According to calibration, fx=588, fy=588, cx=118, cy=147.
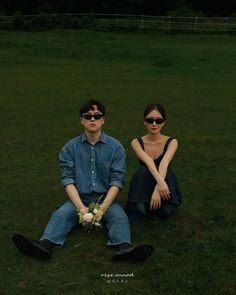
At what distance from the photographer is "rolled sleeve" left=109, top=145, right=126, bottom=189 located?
241 inches

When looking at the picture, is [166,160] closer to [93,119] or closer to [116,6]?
[93,119]

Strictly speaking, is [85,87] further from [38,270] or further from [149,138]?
[38,270]

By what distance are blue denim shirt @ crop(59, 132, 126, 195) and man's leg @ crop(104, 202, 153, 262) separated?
29cm

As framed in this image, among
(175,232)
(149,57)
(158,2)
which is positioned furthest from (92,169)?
(158,2)

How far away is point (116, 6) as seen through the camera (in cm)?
5875

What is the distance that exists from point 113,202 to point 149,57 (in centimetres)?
1999

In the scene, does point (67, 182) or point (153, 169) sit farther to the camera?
point (153, 169)

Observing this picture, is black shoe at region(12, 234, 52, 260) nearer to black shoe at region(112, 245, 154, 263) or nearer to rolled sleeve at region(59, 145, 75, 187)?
black shoe at region(112, 245, 154, 263)

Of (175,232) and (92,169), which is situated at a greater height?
(92,169)

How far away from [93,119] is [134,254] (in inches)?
61.4

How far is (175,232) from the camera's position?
612 cm

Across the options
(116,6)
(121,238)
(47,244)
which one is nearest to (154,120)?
(121,238)

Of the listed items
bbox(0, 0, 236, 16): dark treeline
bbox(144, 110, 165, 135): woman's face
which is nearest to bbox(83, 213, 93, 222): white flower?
bbox(144, 110, 165, 135): woman's face

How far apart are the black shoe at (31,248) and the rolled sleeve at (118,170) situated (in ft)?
3.60
